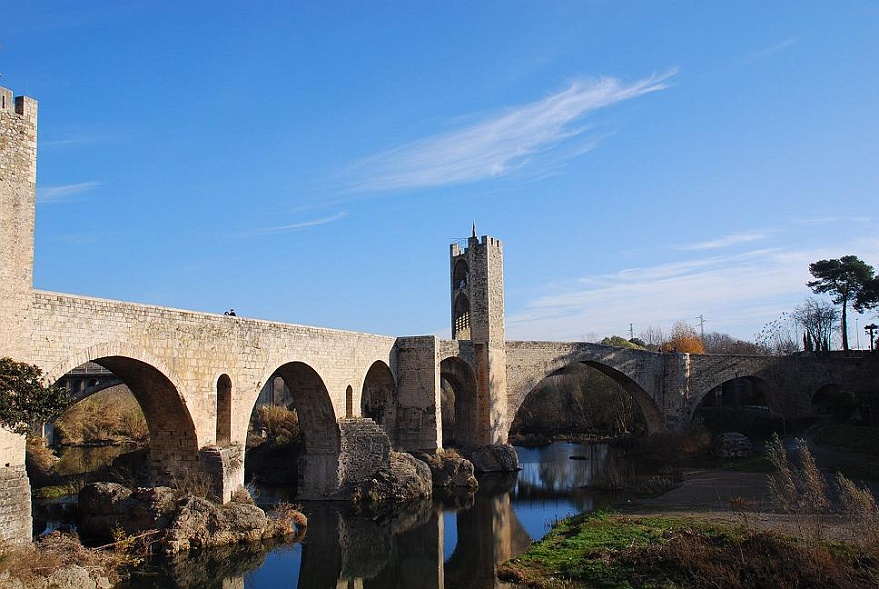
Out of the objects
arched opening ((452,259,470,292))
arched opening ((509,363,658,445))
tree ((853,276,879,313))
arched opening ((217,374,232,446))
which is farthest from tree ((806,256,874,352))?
arched opening ((217,374,232,446))

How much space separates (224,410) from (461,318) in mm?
14449

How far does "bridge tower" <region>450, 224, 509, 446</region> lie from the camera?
85.5 feet

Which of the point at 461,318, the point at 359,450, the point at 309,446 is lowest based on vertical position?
the point at 359,450

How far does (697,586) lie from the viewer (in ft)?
32.0

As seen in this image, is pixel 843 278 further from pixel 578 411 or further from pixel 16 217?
pixel 16 217

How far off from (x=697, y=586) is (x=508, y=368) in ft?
58.0

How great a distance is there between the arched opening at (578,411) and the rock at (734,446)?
4.28 meters

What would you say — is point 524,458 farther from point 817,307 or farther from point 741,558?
point 817,307

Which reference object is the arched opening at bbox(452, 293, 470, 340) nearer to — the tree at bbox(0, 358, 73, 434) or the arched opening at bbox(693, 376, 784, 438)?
the arched opening at bbox(693, 376, 784, 438)

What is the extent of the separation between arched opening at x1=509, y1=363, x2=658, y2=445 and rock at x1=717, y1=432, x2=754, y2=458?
14.0ft

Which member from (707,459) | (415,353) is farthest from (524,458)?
(415,353)

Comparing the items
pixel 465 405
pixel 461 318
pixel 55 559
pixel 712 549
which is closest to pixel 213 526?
pixel 55 559

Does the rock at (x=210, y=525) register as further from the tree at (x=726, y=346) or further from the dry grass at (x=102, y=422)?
the tree at (x=726, y=346)

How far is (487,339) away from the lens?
26.2 m
